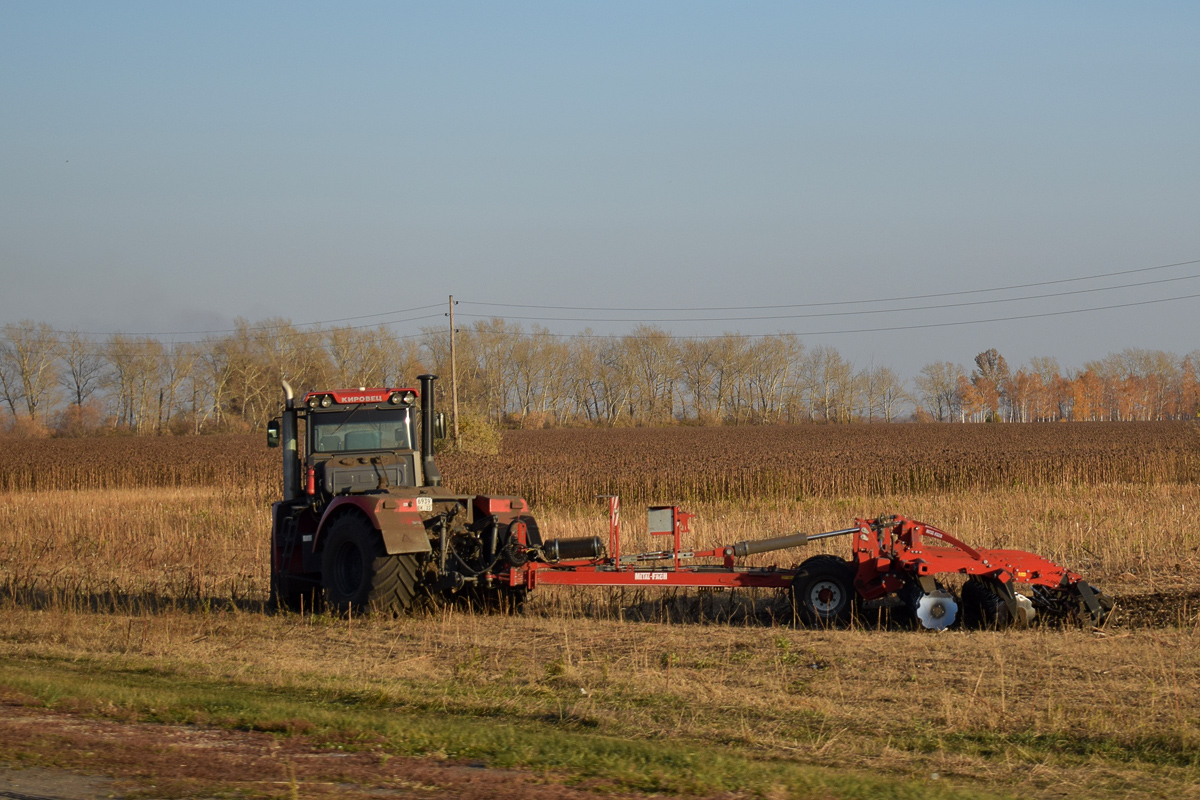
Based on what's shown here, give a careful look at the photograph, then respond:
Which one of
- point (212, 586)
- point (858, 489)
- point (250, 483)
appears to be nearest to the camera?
point (212, 586)

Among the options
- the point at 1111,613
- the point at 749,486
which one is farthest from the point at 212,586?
the point at 749,486

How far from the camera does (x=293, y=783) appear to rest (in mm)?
4898

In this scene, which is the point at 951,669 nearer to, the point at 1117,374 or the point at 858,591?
the point at 858,591

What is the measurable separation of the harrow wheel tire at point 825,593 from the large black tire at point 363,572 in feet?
11.8

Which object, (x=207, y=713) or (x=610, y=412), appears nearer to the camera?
(x=207, y=713)

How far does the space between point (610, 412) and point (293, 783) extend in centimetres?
10569

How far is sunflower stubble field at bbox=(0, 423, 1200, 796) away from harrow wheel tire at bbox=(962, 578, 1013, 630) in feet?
1.16

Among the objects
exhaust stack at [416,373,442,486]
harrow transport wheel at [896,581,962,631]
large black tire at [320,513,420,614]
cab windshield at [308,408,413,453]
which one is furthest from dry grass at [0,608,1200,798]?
cab windshield at [308,408,413,453]

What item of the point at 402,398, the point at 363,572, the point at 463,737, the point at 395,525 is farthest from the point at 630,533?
the point at 463,737

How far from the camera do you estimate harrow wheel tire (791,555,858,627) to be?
383 inches

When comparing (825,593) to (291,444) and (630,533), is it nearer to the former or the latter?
(291,444)

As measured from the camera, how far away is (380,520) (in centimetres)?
1003

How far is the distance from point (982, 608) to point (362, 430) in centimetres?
644

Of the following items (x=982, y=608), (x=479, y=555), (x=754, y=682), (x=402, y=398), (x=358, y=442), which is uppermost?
(x=402, y=398)
